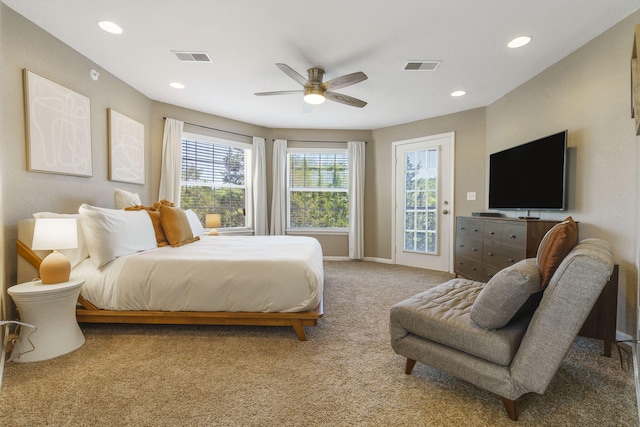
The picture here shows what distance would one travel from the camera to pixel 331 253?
5625 millimetres

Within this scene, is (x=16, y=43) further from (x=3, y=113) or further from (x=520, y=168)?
(x=520, y=168)

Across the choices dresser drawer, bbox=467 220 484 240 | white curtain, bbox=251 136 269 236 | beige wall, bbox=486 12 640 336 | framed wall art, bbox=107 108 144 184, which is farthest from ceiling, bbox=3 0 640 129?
dresser drawer, bbox=467 220 484 240

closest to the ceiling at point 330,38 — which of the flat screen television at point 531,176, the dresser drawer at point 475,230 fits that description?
the flat screen television at point 531,176

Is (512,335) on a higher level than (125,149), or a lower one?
lower

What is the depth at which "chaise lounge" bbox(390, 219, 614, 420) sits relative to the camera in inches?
49.3

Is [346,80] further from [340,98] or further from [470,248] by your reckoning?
[470,248]

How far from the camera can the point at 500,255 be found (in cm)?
310

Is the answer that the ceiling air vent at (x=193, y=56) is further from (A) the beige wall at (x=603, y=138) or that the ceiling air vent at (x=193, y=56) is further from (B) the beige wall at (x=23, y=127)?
(A) the beige wall at (x=603, y=138)

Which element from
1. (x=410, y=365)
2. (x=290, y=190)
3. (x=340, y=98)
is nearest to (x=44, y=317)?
(x=410, y=365)

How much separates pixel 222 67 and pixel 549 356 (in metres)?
3.51

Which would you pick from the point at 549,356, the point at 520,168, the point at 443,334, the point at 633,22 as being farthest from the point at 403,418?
the point at 633,22

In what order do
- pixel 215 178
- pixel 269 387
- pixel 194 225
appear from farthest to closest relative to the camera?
pixel 215 178 < pixel 194 225 < pixel 269 387

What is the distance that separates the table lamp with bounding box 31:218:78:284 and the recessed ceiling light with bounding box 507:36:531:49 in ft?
12.5

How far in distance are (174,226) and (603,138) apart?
4.00 meters
